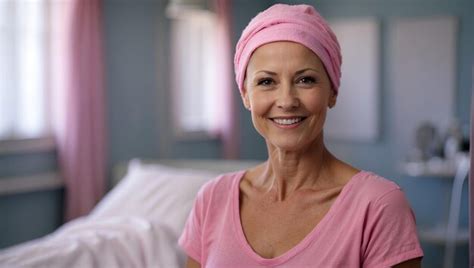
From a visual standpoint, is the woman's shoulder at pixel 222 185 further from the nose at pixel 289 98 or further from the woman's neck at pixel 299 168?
the nose at pixel 289 98

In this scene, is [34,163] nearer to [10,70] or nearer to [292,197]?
[10,70]

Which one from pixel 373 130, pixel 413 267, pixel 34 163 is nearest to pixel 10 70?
pixel 34 163

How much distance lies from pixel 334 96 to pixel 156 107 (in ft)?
12.5

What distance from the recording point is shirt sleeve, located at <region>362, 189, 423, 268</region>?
1.01 meters

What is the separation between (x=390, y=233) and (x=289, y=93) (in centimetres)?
28

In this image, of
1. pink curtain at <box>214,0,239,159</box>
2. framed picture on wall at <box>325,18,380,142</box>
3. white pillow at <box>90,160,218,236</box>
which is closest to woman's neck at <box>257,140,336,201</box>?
white pillow at <box>90,160,218,236</box>

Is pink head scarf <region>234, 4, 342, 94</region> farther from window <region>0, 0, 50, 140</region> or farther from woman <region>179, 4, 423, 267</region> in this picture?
window <region>0, 0, 50, 140</region>

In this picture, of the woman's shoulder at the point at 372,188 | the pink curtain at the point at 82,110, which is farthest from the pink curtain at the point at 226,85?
the woman's shoulder at the point at 372,188

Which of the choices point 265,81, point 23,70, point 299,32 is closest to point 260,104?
→ point 265,81

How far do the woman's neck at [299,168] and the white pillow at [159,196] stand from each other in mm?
1433

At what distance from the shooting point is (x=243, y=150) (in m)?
5.64

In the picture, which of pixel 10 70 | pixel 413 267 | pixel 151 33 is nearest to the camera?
pixel 413 267

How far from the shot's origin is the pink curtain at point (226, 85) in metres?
5.24

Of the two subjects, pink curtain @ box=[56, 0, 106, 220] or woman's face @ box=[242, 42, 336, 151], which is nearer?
woman's face @ box=[242, 42, 336, 151]
